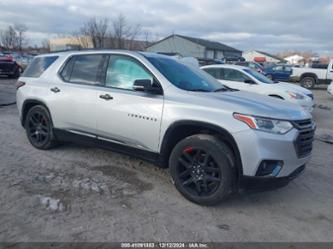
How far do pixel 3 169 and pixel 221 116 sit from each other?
128 inches

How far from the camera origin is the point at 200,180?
3793 millimetres

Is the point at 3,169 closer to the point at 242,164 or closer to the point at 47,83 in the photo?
the point at 47,83

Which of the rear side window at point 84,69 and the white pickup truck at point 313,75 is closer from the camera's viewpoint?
the rear side window at point 84,69

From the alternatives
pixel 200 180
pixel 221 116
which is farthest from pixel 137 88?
pixel 200 180

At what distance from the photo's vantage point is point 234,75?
10.2 m

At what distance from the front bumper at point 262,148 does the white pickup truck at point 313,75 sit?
20.5 meters

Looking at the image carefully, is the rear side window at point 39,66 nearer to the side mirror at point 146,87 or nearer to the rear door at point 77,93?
the rear door at point 77,93

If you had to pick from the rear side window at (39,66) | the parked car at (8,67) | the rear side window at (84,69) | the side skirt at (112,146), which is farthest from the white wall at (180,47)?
the side skirt at (112,146)

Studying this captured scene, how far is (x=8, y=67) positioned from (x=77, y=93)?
17.2 meters

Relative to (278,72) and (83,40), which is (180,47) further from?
(278,72)

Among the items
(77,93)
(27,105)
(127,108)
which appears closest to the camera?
(127,108)

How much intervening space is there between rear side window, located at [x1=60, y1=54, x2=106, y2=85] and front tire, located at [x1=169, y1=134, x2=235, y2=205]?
67.8 inches

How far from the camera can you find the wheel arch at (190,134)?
139 inches

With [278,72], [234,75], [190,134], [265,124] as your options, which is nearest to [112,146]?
[190,134]
